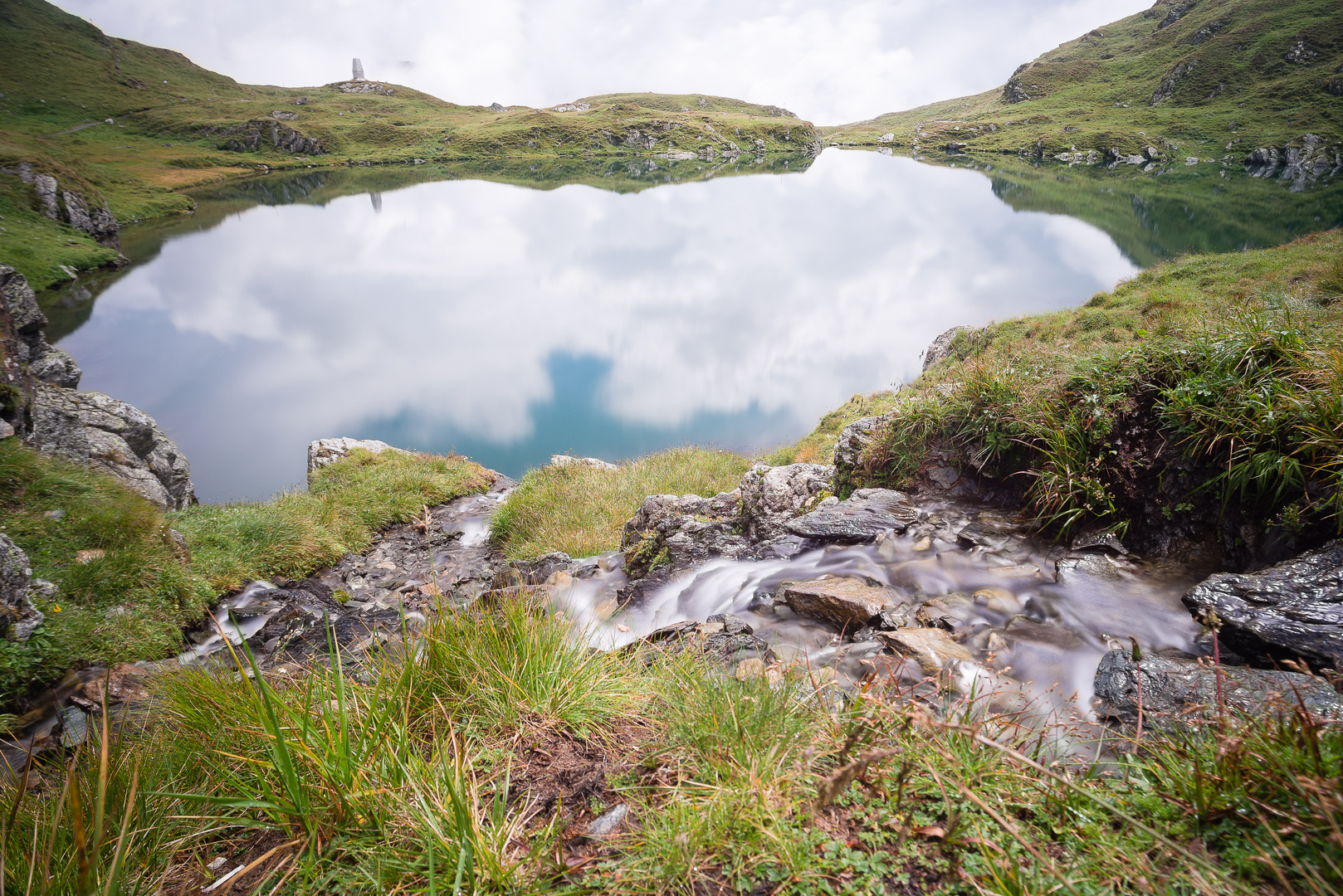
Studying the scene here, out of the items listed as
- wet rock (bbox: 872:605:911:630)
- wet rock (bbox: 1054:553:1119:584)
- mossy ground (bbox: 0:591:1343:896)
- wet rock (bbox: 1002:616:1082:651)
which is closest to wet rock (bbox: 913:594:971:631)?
wet rock (bbox: 872:605:911:630)

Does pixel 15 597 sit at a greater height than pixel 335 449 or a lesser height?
greater

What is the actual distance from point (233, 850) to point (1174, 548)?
903cm

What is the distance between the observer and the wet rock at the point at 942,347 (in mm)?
19703

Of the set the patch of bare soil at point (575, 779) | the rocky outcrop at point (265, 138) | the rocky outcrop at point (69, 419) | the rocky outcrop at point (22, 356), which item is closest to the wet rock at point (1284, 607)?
the patch of bare soil at point (575, 779)

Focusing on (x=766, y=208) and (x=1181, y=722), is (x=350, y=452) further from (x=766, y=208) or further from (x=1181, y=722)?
(x=766, y=208)

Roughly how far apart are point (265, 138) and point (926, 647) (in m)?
178

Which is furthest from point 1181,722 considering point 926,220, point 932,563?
point 926,220

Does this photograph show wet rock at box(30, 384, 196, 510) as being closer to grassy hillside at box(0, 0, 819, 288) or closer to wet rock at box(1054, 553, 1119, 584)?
wet rock at box(1054, 553, 1119, 584)

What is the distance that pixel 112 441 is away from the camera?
13.6 metres

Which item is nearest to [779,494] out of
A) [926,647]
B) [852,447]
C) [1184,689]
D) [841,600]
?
[852,447]

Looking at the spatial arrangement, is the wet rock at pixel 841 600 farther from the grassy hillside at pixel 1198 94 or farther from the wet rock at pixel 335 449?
the grassy hillside at pixel 1198 94

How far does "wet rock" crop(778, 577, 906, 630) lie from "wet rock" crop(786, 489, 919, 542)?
151 cm

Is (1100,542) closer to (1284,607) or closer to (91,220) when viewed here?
(1284,607)

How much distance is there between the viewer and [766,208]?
70812 mm
